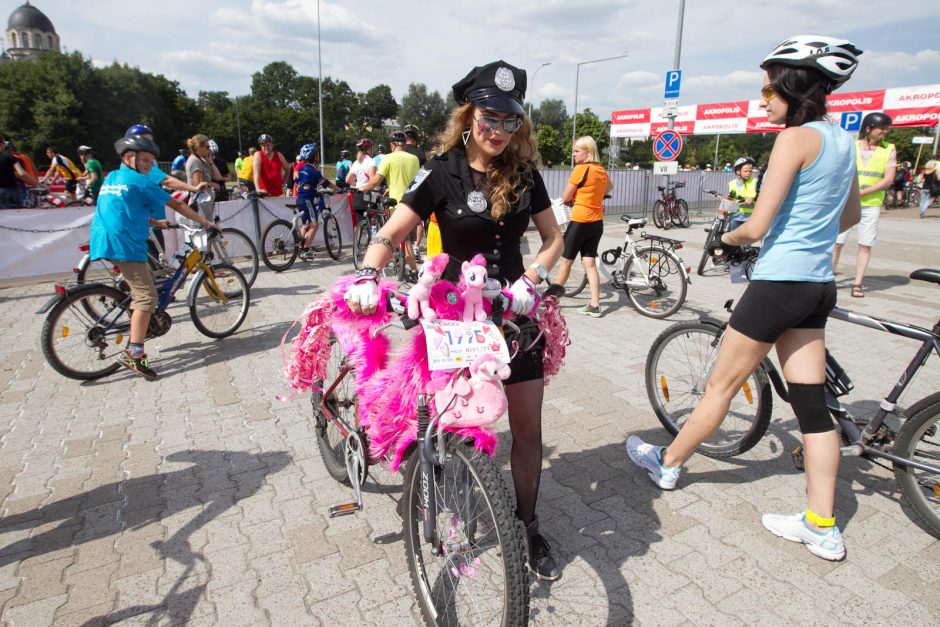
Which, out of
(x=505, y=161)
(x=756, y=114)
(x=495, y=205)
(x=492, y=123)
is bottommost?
(x=495, y=205)

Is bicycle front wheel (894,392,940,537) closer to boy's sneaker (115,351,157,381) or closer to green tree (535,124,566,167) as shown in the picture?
boy's sneaker (115,351,157,381)

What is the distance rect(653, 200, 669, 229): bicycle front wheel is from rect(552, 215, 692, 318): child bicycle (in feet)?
30.1

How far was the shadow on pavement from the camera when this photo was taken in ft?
8.43

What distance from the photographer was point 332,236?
10.5 m

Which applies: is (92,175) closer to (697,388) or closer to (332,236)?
(332,236)

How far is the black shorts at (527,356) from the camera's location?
90.9 inches

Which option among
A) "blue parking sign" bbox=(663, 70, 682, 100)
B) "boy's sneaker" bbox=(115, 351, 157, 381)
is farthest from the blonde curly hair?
"blue parking sign" bbox=(663, 70, 682, 100)

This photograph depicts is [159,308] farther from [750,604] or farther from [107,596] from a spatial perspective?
[750,604]

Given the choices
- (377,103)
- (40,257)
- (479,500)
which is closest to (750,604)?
(479,500)

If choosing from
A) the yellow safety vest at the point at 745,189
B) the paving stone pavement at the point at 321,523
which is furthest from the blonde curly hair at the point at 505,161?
the yellow safety vest at the point at 745,189

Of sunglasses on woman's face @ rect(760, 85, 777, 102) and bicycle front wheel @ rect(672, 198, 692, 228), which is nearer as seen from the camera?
sunglasses on woman's face @ rect(760, 85, 777, 102)

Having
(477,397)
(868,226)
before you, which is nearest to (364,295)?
(477,397)

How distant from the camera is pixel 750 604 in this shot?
2475mm

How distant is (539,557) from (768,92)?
236 cm
